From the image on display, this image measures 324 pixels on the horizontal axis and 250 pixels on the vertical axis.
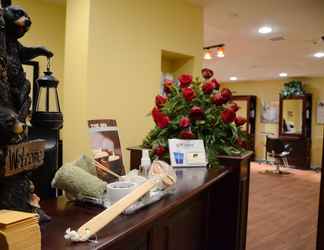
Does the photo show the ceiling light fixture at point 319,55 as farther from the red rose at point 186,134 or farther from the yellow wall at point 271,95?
the red rose at point 186,134

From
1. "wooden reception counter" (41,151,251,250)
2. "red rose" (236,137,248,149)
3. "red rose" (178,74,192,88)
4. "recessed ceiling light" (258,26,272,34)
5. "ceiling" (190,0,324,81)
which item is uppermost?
"ceiling" (190,0,324,81)

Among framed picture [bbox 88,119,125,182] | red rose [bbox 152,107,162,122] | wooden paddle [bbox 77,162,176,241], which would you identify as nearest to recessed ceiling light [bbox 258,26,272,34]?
red rose [bbox 152,107,162,122]

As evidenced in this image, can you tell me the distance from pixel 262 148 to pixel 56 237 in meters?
10.7

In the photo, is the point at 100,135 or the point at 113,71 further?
the point at 113,71

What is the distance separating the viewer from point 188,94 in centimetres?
210

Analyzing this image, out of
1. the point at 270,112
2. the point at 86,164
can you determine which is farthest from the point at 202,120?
the point at 270,112

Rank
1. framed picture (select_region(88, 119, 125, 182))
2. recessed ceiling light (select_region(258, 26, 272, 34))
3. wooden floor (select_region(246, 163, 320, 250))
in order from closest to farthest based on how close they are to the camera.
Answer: framed picture (select_region(88, 119, 125, 182)), wooden floor (select_region(246, 163, 320, 250)), recessed ceiling light (select_region(258, 26, 272, 34))

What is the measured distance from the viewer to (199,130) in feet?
7.06

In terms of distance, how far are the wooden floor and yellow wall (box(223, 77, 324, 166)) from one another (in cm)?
200

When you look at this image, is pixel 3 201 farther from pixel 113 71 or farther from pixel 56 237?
pixel 113 71

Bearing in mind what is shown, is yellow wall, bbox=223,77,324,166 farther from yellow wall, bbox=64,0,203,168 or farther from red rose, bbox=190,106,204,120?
red rose, bbox=190,106,204,120

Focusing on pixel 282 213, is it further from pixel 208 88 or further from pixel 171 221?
pixel 171 221

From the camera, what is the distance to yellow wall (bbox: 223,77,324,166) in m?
9.69

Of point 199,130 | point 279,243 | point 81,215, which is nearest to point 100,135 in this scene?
point 81,215
